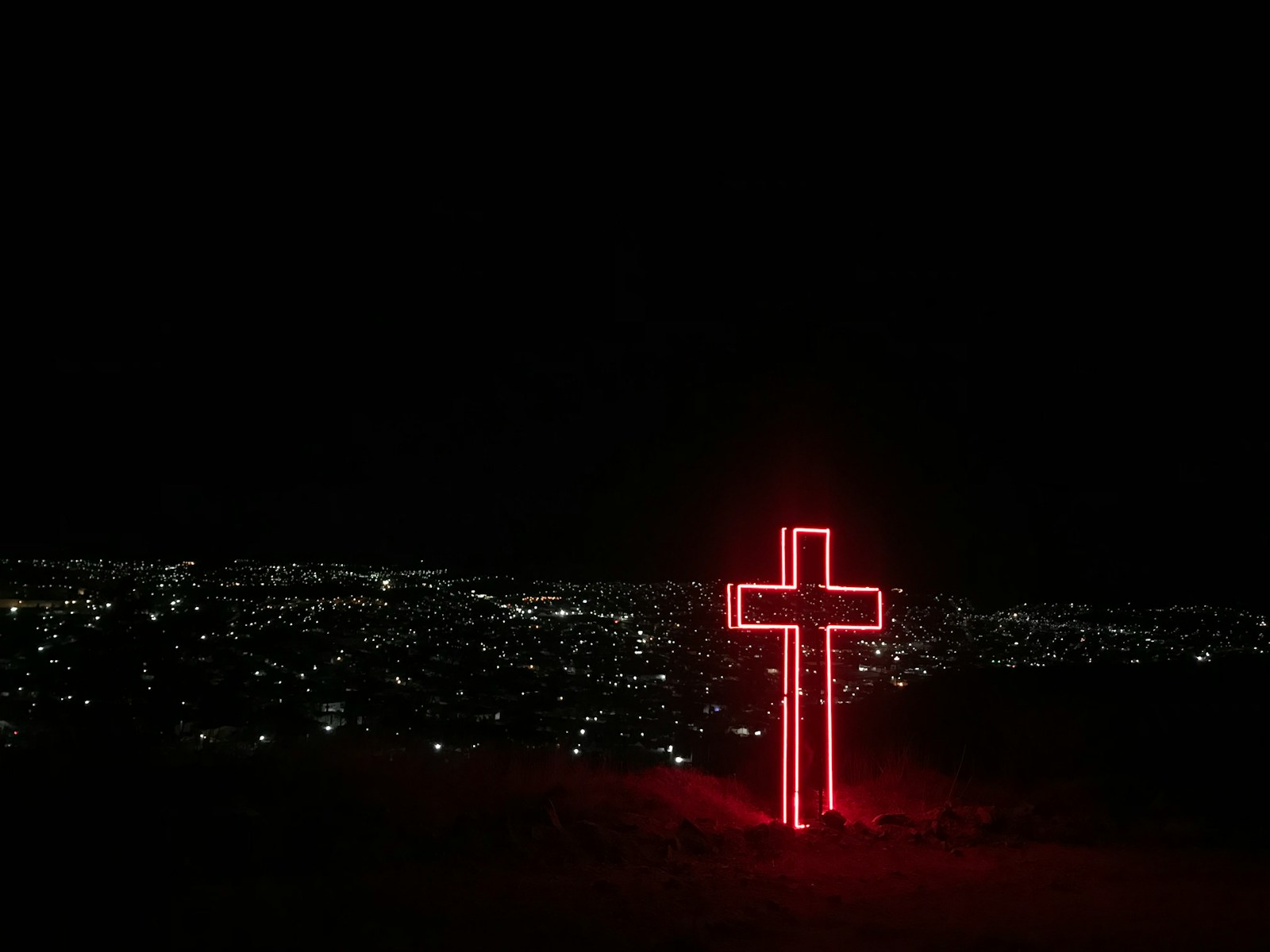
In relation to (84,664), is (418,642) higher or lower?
lower

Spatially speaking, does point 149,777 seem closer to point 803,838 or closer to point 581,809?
point 581,809

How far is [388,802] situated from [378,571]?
55.0 m

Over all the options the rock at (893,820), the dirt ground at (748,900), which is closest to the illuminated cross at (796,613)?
the rock at (893,820)

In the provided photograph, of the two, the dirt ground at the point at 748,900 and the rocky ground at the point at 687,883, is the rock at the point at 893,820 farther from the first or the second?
the dirt ground at the point at 748,900

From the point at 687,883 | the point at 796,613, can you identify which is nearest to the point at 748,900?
the point at 687,883

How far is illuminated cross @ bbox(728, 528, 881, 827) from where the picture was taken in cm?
1145

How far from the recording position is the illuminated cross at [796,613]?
11445mm

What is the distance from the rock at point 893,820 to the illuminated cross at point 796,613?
2.22ft

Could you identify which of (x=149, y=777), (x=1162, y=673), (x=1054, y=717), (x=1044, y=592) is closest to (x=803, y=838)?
(x=149, y=777)

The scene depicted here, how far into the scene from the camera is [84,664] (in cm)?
1252

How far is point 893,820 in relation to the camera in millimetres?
11086

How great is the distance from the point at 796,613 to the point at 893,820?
2224 millimetres

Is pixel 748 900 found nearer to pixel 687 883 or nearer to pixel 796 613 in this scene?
pixel 687 883

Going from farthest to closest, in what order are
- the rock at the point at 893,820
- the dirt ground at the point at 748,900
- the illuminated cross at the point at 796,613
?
1. the illuminated cross at the point at 796,613
2. the rock at the point at 893,820
3. the dirt ground at the point at 748,900
